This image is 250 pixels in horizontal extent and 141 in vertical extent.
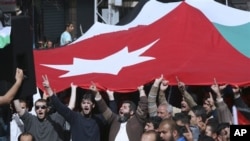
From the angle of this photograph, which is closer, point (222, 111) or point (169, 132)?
point (169, 132)

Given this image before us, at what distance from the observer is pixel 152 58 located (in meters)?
11.4

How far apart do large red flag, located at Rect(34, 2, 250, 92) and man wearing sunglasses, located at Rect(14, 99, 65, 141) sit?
0.77 m

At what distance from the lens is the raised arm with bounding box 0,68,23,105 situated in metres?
6.93

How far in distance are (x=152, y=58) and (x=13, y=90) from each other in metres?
4.60

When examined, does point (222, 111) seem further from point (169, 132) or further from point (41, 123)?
point (41, 123)

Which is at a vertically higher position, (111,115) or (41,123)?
(111,115)

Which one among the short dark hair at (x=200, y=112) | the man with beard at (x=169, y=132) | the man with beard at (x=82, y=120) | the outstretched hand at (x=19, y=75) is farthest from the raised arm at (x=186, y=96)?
the outstretched hand at (x=19, y=75)

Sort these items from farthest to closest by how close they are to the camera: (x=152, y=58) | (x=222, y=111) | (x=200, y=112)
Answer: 1. (x=152, y=58)
2. (x=222, y=111)
3. (x=200, y=112)

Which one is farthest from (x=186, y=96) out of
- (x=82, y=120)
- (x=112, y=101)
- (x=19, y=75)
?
(x=19, y=75)

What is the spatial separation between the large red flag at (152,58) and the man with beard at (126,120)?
1.89 feet

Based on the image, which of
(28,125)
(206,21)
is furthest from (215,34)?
(28,125)

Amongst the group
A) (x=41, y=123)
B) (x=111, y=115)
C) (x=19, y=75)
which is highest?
(x=19, y=75)

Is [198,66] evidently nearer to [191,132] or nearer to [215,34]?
[215,34]

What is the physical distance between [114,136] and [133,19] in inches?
161
